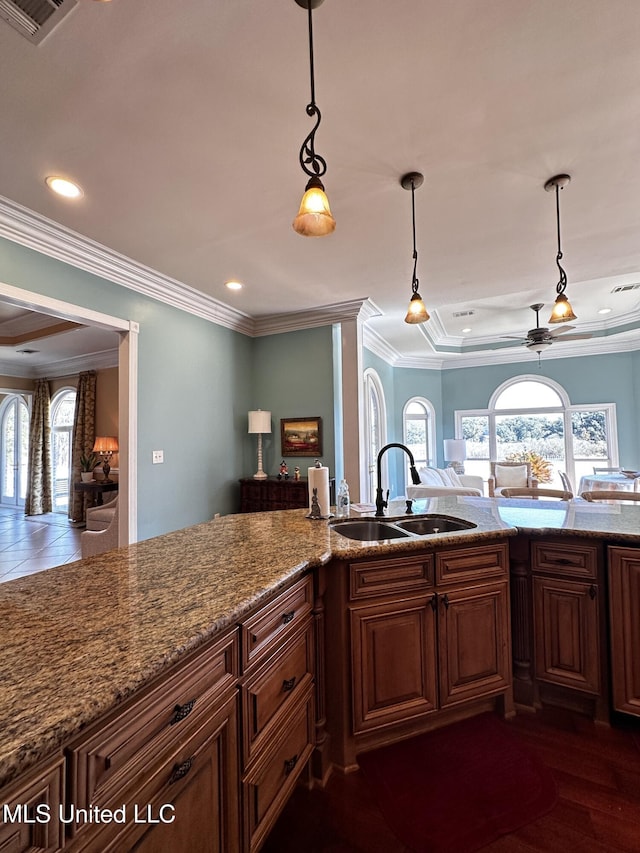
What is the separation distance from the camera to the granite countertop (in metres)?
0.68

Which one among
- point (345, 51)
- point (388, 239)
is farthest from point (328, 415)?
point (345, 51)

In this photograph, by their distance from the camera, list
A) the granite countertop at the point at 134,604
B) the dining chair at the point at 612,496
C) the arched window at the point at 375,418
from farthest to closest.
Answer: the arched window at the point at 375,418
the dining chair at the point at 612,496
the granite countertop at the point at 134,604

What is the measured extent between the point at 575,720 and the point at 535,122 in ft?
9.53

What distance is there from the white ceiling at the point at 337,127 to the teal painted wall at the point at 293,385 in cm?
129

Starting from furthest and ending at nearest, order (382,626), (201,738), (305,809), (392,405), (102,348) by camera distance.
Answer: (392,405) → (102,348) → (382,626) → (305,809) → (201,738)

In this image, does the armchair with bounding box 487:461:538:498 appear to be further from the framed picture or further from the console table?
the console table

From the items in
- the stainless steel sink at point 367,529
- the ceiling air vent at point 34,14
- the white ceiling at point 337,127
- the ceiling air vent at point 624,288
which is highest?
the ceiling air vent at point 624,288

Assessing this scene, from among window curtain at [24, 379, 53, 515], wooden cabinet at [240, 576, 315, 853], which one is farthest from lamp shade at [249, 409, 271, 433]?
window curtain at [24, 379, 53, 515]

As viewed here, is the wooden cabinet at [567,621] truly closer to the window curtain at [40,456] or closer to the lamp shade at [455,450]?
the lamp shade at [455,450]

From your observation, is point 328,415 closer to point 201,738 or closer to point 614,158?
point 614,158

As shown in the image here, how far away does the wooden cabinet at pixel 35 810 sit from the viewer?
57 centimetres

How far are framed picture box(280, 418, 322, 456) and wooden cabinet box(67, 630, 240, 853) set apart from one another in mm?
3422

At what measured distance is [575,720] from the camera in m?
1.95

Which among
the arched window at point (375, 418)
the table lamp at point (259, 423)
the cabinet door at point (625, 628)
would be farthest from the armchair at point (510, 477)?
the cabinet door at point (625, 628)
